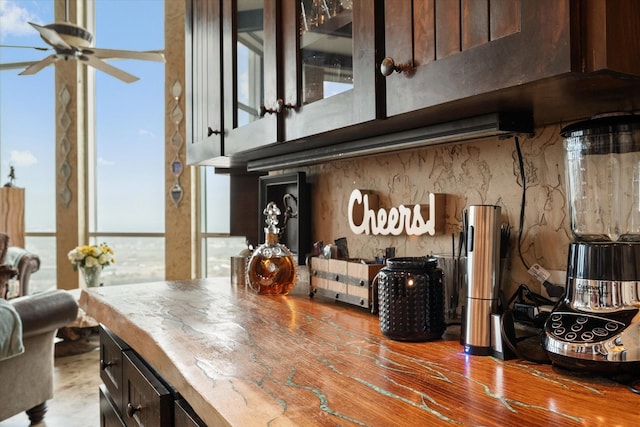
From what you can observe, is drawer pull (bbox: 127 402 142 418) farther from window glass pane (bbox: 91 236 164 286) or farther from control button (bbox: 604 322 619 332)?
window glass pane (bbox: 91 236 164 286)

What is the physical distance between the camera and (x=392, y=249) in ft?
5.02

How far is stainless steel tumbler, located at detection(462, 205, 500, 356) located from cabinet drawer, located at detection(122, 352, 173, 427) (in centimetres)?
61

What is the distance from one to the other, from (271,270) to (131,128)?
16.4 ft

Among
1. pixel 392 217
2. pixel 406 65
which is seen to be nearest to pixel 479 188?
pixel 392 217

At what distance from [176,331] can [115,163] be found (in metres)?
5.49

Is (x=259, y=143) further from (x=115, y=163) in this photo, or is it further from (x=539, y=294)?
(x=115, y=163)

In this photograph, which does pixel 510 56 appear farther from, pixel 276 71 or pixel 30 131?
pixel 30 131

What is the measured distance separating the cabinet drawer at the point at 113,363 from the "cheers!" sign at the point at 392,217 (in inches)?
30.7

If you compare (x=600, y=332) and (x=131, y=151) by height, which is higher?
(x=131, y=151)

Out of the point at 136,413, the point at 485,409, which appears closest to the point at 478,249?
the point at 485,409

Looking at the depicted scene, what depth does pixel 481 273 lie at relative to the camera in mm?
1005

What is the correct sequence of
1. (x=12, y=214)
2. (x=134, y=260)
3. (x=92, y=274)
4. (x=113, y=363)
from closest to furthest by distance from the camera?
(x=113, y=363) → (x=92, y=274) → (x=12, y=214) → (x=134, y=260)

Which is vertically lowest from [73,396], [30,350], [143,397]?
[73,396]

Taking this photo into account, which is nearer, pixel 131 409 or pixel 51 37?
pixel 131 409
